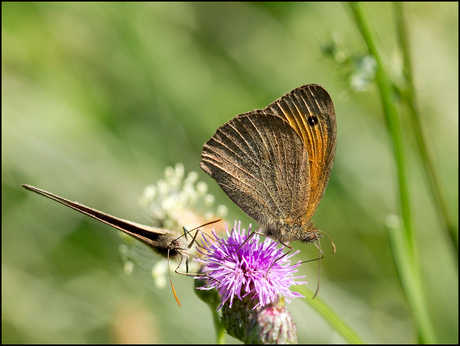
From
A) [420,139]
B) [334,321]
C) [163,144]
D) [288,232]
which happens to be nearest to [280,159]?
[288,232]

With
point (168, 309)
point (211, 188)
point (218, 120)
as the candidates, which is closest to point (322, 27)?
point (218, 120)

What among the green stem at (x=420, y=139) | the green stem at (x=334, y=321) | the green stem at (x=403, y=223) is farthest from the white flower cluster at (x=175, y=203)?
the green stem at (x=420, y=139)

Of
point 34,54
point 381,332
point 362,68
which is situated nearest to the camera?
point 362,68

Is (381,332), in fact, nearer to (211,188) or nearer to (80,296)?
(211,188)

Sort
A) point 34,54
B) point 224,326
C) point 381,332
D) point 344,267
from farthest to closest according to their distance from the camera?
1. point 34,54
2. point 344,267
3. point 381,332
4. point 224,326

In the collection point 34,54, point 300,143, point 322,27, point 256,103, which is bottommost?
point 300,143

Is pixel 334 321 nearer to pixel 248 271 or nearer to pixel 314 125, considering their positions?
pixel 248 271
